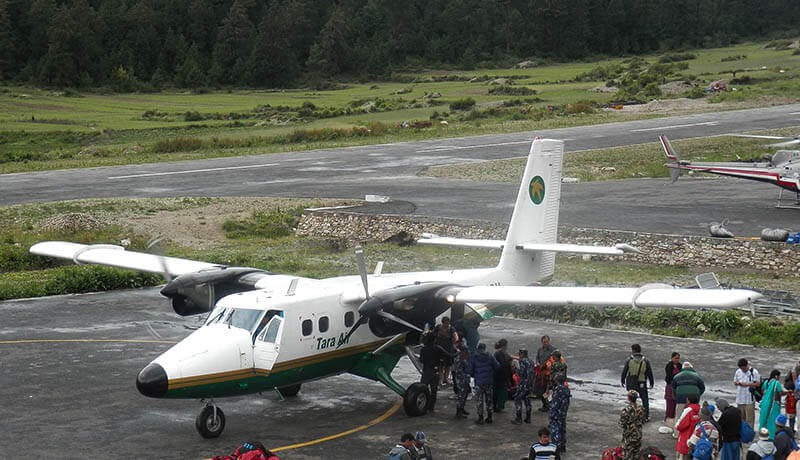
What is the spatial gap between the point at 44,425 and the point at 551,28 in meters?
149

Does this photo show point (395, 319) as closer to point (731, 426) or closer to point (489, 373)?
point (489, 373)

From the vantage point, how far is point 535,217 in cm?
2634

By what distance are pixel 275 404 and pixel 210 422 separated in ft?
9.30

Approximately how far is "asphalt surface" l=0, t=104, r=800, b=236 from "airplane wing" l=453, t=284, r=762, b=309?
20465mm

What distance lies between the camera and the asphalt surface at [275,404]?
1984 cm

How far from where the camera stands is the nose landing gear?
2005 cm

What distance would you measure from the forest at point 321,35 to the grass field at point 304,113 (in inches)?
235

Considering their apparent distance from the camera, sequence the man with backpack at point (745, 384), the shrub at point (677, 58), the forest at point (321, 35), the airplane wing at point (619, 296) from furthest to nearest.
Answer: the shrub at point (677, 58) < the forest at point (321, 35) < the man with backpack at point (745, 384) < the airplane wing at point (619, 296)

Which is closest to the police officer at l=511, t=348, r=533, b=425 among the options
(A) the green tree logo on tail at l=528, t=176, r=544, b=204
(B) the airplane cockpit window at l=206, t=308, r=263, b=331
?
(B) the airplane cockpit window at l=206, t=308, r=263, b=331

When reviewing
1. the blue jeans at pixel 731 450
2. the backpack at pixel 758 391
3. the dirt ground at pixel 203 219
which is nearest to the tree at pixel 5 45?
the dirt ground at pixel 203 219

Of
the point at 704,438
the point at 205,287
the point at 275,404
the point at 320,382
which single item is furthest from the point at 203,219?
the point at 704,438

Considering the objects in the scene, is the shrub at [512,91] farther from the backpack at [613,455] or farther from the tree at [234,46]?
the backpack at [613,455]

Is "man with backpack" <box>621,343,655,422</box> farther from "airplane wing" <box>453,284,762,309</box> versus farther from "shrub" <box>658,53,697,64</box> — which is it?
"shrub" <box>658,53,697,64</box>

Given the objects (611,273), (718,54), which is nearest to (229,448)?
(611,273)
